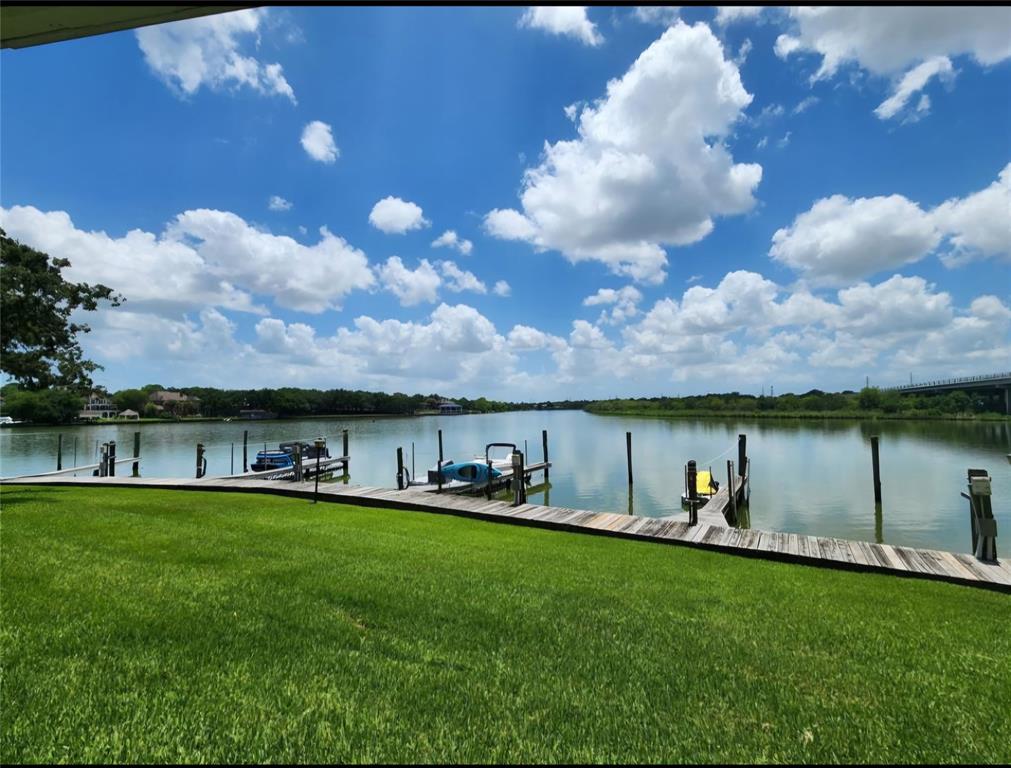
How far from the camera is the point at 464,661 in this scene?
11.0 feet

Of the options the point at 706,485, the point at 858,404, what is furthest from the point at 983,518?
the point at 858,404

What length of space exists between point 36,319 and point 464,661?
12145 mm

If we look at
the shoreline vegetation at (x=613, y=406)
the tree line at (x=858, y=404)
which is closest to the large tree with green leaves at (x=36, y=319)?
the shoreline vegetation at (x=613, y=406)

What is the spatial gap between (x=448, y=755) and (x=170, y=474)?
29.4 m

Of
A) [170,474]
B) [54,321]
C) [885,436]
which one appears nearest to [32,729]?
[54,321]

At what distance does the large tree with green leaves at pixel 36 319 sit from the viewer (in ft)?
33.2

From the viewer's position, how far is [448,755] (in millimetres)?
2354

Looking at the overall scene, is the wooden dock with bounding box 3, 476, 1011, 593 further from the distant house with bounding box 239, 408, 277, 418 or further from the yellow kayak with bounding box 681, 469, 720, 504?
the distant house with bounding box 239, 408, 277, 418

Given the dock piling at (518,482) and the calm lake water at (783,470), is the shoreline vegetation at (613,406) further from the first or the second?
the dock piling at (518,482)

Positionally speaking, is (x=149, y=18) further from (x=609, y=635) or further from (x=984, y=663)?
(x=984, y=663)

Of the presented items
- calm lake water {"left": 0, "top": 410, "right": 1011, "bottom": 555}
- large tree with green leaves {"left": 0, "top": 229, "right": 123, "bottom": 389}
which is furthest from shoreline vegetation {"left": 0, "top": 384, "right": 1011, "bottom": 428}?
large tree with green leaves {"left": 0, "top": 229, "right": 123, "bottom": 389}

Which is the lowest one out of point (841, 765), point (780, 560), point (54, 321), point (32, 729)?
point (780, 560)

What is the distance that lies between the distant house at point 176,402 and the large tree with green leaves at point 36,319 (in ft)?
330

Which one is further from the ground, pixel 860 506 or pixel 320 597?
pixel 320 597
